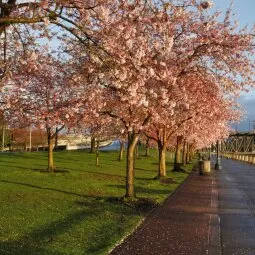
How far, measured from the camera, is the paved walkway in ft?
31.4

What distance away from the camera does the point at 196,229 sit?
38.5 feet

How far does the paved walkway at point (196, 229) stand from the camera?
9.58 metres

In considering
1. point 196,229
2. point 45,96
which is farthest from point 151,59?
point 45,96

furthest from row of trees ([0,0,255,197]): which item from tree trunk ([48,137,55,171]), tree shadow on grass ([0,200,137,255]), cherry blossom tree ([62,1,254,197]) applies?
tree trunk ([48,137,55,171])

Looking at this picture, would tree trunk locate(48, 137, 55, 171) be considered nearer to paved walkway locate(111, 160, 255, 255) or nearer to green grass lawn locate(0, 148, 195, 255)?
green grass lawn locate(0, 148, 195, 255)

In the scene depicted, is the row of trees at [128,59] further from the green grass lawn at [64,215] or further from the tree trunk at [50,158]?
the tree trunk at [50,158]

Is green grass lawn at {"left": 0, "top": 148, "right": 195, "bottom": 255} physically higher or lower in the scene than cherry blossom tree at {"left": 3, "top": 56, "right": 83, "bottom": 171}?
lower

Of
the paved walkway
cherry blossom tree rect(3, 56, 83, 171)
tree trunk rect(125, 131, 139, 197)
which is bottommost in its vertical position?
the paved walkway

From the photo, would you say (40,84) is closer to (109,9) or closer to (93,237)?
(109,9)

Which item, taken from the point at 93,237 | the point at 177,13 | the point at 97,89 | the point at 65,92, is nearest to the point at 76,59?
the point at 97,89

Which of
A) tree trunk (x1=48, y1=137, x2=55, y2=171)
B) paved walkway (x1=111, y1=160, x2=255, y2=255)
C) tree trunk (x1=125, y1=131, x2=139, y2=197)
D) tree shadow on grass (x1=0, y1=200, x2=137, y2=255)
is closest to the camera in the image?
tree shadow on grass (x1=0, y1=200, x2=137, y2=255)

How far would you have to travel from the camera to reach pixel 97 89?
16.1 m

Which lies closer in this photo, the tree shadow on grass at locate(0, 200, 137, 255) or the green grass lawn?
the tree shadow on grass at locate(0, 200, 137, 255)

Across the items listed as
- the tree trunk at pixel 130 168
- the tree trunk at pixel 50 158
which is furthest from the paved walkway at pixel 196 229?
the tree trunk at pixel 50 158
